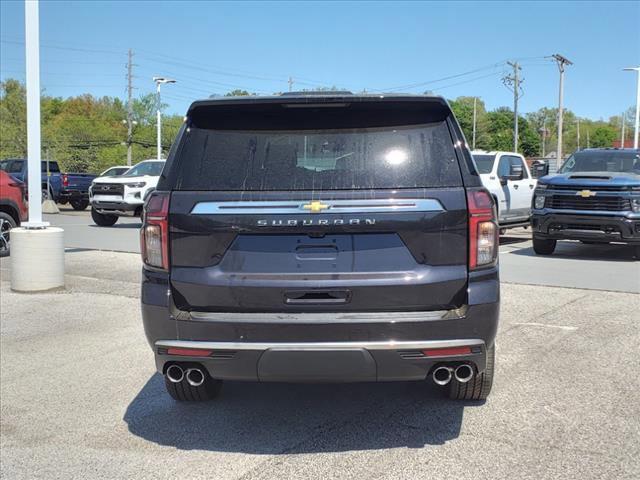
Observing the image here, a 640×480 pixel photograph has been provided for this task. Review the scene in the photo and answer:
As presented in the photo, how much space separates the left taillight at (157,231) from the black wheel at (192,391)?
3.69 ft

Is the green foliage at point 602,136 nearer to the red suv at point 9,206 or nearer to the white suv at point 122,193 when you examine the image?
the white suv at point 122,193

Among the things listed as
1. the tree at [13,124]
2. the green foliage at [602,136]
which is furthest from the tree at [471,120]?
the tree at [13,124]

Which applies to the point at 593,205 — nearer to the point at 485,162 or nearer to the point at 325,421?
the point at 485,162

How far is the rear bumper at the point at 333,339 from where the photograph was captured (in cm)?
343

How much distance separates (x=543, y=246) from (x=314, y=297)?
33.1 feet

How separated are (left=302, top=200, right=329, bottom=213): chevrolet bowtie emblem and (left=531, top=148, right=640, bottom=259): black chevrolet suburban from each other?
943 cm

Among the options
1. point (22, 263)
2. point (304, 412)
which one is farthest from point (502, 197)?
point (304, 412)

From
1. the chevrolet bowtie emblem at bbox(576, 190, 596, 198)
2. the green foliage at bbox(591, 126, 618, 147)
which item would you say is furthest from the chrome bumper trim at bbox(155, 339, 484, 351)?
the green foliage at bbox(591, 126, 618, 147)

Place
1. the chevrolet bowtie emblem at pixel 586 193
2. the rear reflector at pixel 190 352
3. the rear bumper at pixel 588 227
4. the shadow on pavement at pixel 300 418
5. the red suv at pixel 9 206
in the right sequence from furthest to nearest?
the red suv at pixel 9 206 < the chevrolet bowtie emblem at pixel 586 193 < the rear bumper at pixel 588 227 < the shadow on pavement at pixel 300 418 < the rear reflector at pixel 190 352

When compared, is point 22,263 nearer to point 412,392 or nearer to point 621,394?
point 412,392

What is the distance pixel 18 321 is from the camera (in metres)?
7.41

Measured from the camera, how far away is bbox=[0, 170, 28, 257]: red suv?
1204 cm

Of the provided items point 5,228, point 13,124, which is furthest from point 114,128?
point 5,228

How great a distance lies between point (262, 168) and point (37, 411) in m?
2.54
